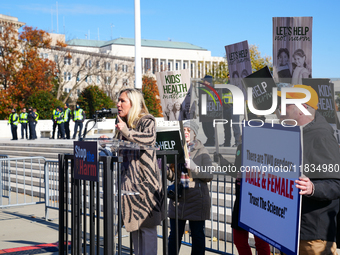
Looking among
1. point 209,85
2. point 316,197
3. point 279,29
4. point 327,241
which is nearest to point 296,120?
point 316,197

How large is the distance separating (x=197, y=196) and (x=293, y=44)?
419cm

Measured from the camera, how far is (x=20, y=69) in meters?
30.7

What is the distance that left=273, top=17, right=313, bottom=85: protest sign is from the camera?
7.10m

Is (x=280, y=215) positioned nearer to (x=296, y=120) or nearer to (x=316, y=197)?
(x=316, y=197)

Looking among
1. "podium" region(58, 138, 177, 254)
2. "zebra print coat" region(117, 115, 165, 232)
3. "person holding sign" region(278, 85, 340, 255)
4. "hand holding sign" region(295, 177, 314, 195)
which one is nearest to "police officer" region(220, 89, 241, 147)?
"podium" region(58, 138, 177, 254)

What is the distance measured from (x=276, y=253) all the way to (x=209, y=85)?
2.25 meters

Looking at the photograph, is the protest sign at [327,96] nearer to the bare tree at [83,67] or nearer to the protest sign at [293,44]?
the protest sign at [293,44]

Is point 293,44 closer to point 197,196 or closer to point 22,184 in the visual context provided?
point 197,196

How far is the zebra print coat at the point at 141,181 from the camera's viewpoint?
3.34 meters

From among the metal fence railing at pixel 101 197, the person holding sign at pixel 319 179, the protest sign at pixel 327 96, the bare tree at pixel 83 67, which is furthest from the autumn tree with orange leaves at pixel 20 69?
the person holding sign at pixel 319 179

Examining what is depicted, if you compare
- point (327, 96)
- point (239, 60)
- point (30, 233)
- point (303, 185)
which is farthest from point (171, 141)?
point (30, 233)

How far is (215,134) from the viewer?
Result: 429cm

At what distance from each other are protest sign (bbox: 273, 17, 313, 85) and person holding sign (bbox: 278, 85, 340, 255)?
4.51 meters

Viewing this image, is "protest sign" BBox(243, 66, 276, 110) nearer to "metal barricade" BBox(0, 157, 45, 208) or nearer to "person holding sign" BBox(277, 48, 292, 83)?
"person holding sign" BBox(277, 48, 292, 83)
